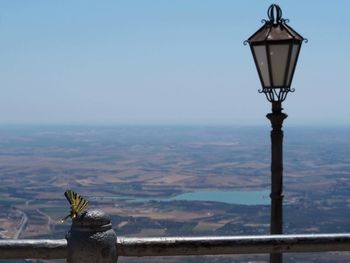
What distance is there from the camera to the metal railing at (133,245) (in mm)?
3406

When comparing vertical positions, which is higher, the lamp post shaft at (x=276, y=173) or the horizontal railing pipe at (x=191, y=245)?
the lamp post shaft at (x=276, y=173)

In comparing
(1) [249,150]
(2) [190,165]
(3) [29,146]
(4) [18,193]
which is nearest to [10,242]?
(4) [18,193]

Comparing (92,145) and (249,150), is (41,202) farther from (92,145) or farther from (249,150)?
(92,145)

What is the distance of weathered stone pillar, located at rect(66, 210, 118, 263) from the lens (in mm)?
3391

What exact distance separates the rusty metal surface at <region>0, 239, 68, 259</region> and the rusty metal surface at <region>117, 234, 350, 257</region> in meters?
0.35

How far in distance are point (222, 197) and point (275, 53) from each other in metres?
81.9

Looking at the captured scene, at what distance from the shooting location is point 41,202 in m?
75.2

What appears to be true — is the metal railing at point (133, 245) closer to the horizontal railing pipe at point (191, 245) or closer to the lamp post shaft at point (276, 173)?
the horizontal railing pipe at point (191, 245)

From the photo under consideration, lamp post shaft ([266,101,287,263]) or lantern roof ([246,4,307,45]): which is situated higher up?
lantern roof ([246,4,307,45])

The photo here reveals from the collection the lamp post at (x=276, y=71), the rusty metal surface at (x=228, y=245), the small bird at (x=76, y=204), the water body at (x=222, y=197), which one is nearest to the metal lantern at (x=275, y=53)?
the lamp post at (x=276, y=71)

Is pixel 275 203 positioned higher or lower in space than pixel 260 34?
lower

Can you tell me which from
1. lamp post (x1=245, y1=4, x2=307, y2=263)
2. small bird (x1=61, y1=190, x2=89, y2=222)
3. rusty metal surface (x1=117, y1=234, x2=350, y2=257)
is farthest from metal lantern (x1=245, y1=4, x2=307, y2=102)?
small bird (x1=61, y1=190, x2=89, y2=222)

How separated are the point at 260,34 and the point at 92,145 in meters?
185

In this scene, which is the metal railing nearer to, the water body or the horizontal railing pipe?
the horizontal railing pipe
